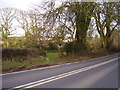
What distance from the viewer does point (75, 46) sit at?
82.5ft

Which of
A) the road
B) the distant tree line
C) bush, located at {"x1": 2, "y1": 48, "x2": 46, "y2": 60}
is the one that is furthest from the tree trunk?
the road

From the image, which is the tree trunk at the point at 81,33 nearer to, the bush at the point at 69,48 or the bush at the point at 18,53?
the bush at the point at 69,48

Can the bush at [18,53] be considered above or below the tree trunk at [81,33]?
below

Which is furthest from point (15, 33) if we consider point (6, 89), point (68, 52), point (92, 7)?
point (6, 89)

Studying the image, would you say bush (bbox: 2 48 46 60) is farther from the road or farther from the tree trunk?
the tree trunk

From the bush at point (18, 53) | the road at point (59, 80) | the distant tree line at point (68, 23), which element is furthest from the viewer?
the distant tree line at point (68, 23)

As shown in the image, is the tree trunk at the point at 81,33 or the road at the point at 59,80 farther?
the tree trunk at the point at 81,33

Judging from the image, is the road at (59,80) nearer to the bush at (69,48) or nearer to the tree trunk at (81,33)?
the bush at (69,48)

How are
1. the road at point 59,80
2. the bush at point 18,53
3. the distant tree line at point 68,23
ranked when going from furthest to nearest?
1. the distant tree line at point 68,23
2. the bush at point 18,53
3. the road at point 59,80

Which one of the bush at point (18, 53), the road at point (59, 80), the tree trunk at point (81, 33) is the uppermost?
the tree trunk at point (81, 33)

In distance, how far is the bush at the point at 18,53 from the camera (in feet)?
48.3

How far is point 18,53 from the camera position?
16188mm

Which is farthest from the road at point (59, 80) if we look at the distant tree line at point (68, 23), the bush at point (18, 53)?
the distant tree line at point (68, 23)

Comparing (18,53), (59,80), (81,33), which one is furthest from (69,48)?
(59,80)
